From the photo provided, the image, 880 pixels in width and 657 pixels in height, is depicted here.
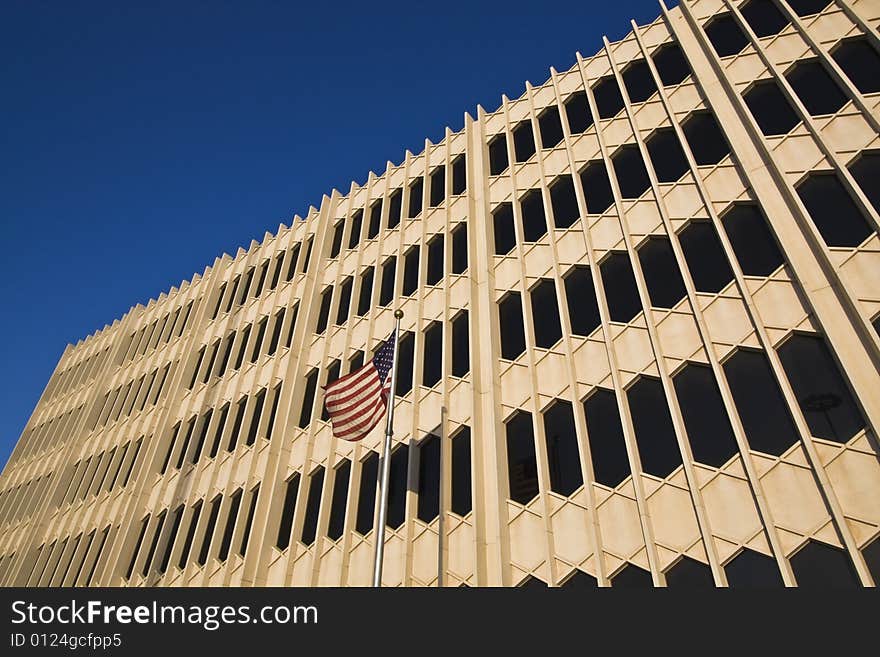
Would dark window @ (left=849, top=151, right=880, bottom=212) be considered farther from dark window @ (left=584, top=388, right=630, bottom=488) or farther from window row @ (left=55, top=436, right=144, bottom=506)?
window row @ (left=55, top=436, right=144, bottom=506)

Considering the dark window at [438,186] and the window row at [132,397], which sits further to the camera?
the window row at [132,397]

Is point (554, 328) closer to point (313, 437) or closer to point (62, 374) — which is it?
point (313, 437)

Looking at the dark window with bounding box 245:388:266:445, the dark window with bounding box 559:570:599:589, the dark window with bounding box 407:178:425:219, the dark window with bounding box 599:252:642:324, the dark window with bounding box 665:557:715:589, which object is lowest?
the dark window with bounding box 665:557:715:589

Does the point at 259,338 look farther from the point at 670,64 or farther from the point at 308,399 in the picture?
the point at 670,64

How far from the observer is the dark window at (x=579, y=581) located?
1462 cm

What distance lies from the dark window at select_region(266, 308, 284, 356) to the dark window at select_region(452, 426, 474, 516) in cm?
1284

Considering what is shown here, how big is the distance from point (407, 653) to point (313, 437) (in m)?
15.5

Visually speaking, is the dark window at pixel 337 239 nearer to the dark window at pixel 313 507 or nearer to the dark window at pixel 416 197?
the dark window at pixel 416 197

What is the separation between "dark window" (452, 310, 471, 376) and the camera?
20766 mm

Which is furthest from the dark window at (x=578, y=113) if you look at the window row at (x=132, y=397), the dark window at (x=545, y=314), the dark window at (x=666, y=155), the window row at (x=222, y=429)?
the window row at (x=132, y=397)

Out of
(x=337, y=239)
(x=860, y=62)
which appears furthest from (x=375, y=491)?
(x=860, y=62)

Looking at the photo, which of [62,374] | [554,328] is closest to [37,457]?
[62,374]

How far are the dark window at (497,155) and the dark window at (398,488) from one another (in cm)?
1272

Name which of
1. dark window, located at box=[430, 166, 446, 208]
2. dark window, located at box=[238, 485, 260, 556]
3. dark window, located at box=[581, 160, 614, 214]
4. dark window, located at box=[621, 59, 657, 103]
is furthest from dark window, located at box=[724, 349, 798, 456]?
dark window, located at box=[238, 485, 260, 556]
